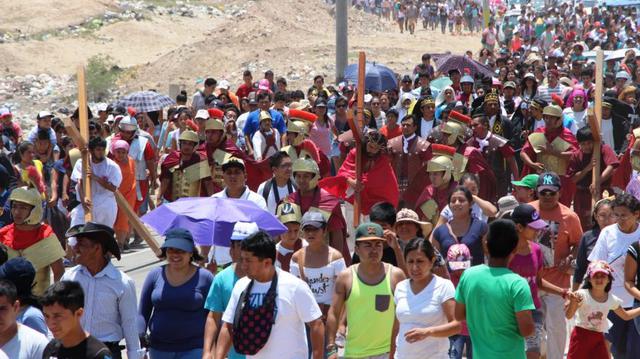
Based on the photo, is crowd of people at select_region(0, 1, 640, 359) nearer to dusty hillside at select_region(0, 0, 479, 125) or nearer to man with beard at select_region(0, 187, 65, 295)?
man with beard at select_region(0, 187, 65, 295)

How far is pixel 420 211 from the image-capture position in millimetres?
11938

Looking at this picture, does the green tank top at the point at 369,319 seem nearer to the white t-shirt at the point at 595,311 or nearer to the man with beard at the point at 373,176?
the white t-shirt at the point at 595,311

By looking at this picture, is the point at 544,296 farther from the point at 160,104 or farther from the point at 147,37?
the point at 147,37

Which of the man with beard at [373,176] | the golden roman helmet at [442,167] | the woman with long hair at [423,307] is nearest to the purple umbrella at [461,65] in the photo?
the man with beard at [373,176]

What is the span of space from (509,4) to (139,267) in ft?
142

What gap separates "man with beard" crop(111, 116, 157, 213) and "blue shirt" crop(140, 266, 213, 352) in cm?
752

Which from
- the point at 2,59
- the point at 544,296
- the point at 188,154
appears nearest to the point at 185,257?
the point at 544,296

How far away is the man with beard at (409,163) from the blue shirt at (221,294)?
19.6 feet

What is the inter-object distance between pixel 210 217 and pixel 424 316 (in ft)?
8.25

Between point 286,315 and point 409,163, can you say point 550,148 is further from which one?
point 286,315

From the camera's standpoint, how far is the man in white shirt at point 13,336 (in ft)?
21.7

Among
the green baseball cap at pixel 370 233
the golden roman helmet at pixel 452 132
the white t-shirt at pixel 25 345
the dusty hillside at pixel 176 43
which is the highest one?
the green baseball cap at pixel 370 233

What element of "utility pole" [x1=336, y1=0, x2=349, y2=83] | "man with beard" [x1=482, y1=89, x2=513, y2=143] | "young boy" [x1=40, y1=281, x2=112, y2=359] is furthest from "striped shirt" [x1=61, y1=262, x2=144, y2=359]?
"utility pole" [x1=336, y1=0, x2=349, y2=83]

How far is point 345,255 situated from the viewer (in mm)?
10664
